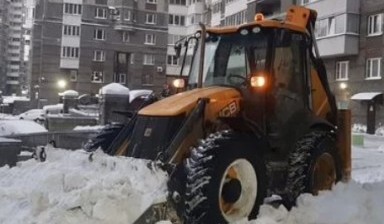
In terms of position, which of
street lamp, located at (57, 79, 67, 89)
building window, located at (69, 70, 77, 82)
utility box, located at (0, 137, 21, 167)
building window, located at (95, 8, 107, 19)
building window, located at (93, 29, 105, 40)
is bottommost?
utility box, located at (0, 137, 21, 167)

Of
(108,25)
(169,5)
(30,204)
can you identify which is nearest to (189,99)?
(30,204)

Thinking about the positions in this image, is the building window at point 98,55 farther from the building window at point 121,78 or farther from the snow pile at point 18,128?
the snow pile at point 18,128

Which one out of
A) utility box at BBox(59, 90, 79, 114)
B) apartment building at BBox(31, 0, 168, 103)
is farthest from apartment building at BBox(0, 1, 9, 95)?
utility box at BBox(59, 90, 79, 114)

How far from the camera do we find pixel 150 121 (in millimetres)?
7594

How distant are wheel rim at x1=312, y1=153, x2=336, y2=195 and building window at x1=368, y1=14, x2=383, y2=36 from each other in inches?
1116

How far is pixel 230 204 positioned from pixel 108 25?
2608 inches

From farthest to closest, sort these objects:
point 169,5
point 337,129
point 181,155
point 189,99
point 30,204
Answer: point 169,5, point 337,129, point 189,99, point 181,155, point 30,204

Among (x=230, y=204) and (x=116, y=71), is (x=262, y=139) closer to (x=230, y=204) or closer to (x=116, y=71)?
(x=230, y=204)

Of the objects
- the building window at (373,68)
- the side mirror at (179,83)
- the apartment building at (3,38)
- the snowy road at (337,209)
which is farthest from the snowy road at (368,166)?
the apartment building at (3,38)

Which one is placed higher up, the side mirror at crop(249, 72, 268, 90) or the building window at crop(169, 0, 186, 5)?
the building window at crop(169, 0, 186, 5)

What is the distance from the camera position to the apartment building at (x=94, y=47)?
233 ft

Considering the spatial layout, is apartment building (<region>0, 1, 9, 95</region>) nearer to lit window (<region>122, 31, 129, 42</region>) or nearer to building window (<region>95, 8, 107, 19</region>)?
building window (<region>95, 8, 107, 19</region>)

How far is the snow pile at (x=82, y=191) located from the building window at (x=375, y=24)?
102 ft

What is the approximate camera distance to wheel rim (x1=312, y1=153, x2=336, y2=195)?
8.59 meters
